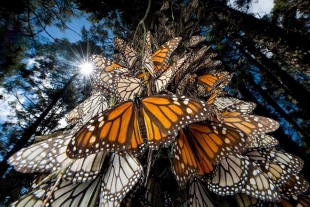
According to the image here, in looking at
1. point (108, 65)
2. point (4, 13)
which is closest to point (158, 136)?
point (108, 65)

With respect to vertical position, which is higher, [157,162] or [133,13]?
[133,13]

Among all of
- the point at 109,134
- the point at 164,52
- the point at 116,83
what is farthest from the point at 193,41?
the point at 109,134

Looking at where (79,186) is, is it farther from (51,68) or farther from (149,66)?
(51,68)

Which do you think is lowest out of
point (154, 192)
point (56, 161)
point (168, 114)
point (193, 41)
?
point (154, 192)

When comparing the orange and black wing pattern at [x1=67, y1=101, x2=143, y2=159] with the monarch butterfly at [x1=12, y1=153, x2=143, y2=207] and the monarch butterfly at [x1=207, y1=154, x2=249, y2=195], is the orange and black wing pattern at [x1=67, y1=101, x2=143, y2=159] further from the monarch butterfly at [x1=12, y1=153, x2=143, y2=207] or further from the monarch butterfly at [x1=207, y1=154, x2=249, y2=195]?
the monarch butterfly at [x1=207, y1=154, x2=249, y2=195]

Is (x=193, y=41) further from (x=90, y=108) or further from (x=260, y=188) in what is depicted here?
(x=260, y=188)

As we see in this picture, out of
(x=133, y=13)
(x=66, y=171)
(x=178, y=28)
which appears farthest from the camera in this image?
(x=133, y=13)

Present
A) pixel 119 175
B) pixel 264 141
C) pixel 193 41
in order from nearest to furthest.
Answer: pixel 119 175
pixel 264 141
pixel 193 41

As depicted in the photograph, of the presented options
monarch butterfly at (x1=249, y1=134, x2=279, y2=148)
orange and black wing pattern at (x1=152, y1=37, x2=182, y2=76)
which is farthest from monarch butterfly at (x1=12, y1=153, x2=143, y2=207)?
orange and black wing pattern at (x1=152, y1=37, x2=182, y2=76)
